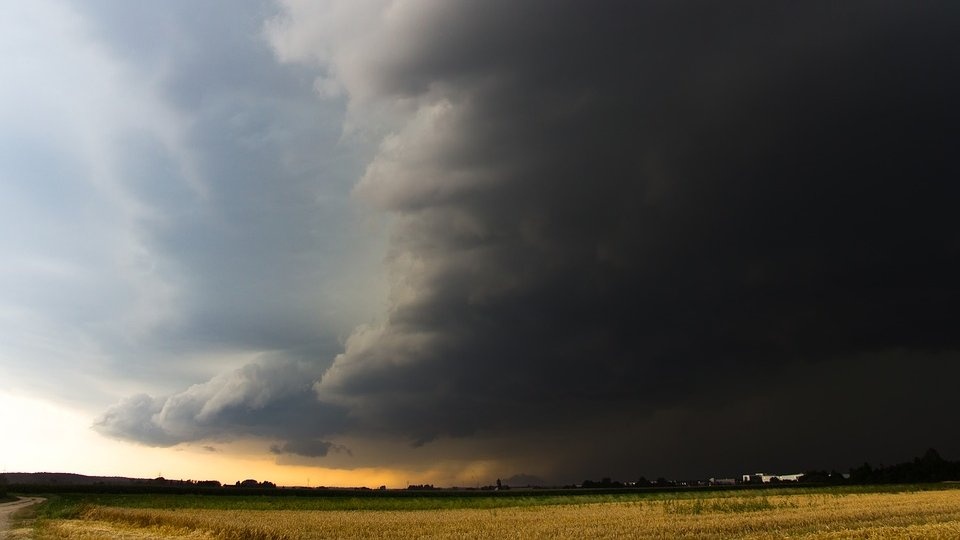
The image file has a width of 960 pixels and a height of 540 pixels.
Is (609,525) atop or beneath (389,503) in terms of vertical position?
beneath

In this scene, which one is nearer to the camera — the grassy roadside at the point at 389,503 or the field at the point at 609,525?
the field at the point at 609,525

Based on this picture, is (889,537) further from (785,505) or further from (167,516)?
(167,516)

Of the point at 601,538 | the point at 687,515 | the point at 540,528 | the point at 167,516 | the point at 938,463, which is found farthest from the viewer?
the point at 938,463

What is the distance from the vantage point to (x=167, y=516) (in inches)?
2302

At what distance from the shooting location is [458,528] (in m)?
46.8

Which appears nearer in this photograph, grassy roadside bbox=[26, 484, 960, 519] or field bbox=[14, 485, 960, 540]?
field bbox=[14, 485, 960, 540]

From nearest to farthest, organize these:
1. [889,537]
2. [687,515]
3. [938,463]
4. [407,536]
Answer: [889,537] → [407,536] → [687,515] → [938,463]

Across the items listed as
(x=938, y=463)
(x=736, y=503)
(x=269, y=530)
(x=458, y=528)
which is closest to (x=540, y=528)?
(x=458, y=528)

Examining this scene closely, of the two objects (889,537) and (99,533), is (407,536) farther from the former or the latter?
(889,537)

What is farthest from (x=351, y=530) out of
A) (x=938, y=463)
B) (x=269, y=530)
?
(x=938, y=463)

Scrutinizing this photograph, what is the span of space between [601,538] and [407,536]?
489 inches

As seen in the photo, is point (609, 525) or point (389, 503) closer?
point (609, 525)

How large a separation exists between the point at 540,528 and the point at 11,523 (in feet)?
159

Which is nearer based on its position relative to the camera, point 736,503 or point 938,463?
point 736,503
